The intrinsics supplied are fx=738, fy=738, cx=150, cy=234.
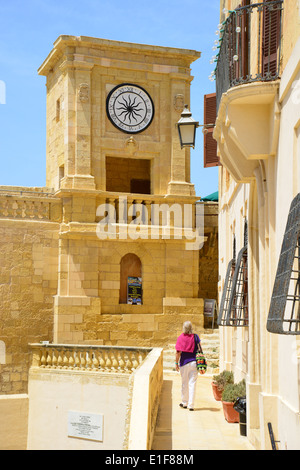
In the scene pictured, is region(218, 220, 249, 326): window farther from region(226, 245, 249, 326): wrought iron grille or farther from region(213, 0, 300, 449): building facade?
region(213, 0, 300, 449): building facade

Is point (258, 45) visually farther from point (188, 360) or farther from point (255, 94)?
point (188, 360)

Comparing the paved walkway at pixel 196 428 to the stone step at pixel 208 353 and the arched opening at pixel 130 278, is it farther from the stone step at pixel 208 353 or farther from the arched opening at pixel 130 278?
the arched opening at pixel 130 278

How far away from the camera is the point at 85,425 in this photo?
1758 centimetres

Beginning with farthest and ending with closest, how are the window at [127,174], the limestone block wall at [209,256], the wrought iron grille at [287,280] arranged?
1. the window at [127,174]
2. the limestone block wall at [209,256]
3. the wrought iron grille at [287,280]

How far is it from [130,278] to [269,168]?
15.7 m

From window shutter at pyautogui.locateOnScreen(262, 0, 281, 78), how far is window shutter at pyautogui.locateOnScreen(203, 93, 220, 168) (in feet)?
34.2

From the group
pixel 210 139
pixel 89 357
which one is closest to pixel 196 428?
pixel 89 357

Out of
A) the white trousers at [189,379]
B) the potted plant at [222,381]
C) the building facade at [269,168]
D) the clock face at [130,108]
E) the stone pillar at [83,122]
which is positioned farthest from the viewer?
the clock face at [130,108]

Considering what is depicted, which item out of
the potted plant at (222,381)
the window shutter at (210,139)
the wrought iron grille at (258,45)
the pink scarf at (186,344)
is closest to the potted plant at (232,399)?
the pink scarf at (186,344)

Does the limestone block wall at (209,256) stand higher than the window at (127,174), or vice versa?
the window at (127,174)

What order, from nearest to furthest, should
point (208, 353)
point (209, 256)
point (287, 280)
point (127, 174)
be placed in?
point (287, 280)
point (208, 353)
point (209, 256)
point (127, 174)

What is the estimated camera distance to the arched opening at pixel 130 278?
23.7 m

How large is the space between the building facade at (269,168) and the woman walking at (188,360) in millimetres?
2717
